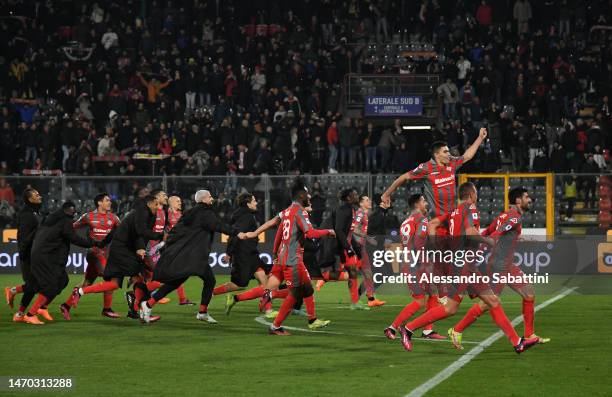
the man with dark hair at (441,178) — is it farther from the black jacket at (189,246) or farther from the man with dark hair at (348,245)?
the man with dark hair at (348,245)

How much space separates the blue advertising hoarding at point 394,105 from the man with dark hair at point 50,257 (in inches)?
742

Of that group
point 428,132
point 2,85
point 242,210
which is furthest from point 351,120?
point 242,210

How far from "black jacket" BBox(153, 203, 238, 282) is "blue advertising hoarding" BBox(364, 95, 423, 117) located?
18.9 meters

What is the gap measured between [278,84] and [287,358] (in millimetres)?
23740

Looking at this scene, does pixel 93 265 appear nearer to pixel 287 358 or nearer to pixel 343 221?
pixel 343 221

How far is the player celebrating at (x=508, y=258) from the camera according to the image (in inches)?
528

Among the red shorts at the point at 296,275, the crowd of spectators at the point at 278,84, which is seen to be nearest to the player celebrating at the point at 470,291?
the red shorts at the point at 296,275

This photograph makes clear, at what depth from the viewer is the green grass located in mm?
11070

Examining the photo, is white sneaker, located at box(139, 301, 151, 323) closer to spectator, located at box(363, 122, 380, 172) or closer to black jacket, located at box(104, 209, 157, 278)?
black jacket, located at box(104, 209, 157, 278)

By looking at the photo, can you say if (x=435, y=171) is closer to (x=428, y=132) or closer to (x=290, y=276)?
(x=290, y=276)

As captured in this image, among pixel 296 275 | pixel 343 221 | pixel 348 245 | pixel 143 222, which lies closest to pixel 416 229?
pixel 348 245

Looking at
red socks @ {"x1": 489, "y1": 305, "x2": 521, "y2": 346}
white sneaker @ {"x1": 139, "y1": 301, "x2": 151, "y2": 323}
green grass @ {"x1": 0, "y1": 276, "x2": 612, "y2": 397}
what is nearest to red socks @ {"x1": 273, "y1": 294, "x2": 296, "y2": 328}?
green grass @ {"x1": 0, "y1": 276, "x2": 612, "y2": 397}

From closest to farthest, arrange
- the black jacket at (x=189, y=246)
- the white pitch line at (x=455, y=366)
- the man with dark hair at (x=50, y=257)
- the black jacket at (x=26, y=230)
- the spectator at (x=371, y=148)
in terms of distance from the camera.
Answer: the white pitch line at (x=455, y=366)
the black jacket at (x=189, y=246)
the man with dark hair at (x=50, y=257)
the black jacket at (x=26, y=230)
the spectator at (x=371, y=148)

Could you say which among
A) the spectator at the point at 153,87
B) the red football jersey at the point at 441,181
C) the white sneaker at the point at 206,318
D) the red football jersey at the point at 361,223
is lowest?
the white sneaker at the point at 206,318
